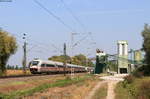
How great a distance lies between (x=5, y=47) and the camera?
3177 inches

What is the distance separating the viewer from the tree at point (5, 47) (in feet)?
261

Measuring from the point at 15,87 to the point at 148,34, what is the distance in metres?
29.6

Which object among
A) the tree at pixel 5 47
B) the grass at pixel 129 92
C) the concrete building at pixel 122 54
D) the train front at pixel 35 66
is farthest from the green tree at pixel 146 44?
the concrete building at pixel 122 54

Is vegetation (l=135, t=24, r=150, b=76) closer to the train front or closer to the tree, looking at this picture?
Answer: the train front

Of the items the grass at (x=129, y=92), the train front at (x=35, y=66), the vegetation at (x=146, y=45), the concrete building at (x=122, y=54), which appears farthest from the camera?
the concrete building at (x=122, y=54)

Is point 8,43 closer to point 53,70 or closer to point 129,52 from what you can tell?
point 53,70

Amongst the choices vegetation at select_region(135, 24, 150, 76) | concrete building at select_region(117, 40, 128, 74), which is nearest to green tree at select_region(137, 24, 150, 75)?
vegetation at select_region(135, 24, 150, 76)

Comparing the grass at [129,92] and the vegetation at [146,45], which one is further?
the vegetation at [146,45]

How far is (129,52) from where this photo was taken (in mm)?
123312

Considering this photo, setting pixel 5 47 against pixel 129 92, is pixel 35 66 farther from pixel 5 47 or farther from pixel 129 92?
pixel 129 92

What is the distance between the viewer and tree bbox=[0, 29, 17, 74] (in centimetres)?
7950

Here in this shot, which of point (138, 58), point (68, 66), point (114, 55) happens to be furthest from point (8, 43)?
point (138, 58)

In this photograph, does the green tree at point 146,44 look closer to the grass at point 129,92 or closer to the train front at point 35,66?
the grass at point 129,92

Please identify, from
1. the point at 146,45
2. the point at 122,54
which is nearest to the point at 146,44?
the point at 146,45
